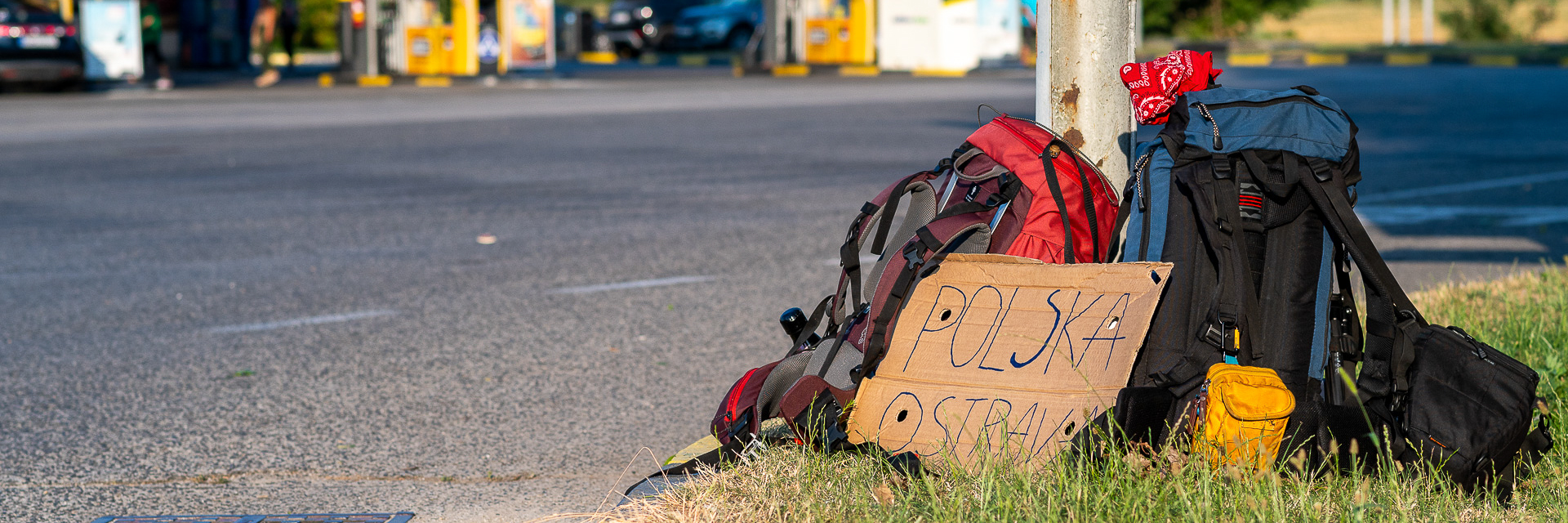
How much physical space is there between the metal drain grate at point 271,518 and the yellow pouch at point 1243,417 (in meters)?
1.77

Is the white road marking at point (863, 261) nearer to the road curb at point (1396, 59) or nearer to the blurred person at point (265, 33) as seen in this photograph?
the blurred person at point (265, 33)

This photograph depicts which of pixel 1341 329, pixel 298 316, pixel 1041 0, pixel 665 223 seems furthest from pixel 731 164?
pixel 1341 329

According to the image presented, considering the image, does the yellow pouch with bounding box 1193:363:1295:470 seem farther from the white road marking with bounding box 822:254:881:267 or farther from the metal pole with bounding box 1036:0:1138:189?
the white road marking with bounding box 822:254:881:267

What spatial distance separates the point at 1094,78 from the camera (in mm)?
3855

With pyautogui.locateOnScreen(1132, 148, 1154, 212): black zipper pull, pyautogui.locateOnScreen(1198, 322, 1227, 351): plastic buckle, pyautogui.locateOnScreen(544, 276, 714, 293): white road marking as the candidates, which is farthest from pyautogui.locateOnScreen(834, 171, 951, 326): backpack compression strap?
pyautogui.locateOnScreen(544, 276, 714, 293): white road marking

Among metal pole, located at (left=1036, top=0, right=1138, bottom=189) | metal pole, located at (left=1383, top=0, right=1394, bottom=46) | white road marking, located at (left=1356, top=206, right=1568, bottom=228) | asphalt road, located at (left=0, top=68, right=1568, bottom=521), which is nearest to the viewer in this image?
metal pole, located at (left=1036, top=0, right=1138, bottom=189)

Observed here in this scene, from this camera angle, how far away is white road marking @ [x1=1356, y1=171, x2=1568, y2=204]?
9305 mm

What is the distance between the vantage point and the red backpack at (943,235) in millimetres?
3352

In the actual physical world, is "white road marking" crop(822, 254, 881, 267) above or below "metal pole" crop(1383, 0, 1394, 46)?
below

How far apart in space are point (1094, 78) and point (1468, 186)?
6920 mm

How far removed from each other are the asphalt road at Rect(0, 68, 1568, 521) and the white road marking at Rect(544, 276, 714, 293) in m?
0.02

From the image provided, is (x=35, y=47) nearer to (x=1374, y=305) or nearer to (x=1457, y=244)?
(x=1457, y=244)

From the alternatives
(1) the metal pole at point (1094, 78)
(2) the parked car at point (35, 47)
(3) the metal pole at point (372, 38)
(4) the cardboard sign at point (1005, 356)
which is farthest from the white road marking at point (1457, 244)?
(3) the metal pole at point (372, 38)

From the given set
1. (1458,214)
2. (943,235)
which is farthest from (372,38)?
(943,235)
